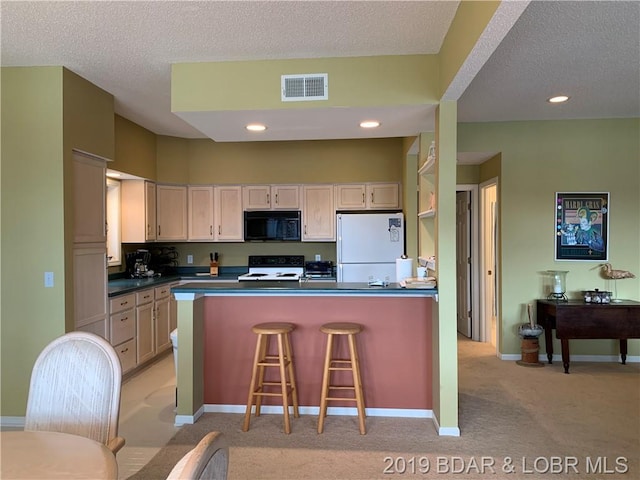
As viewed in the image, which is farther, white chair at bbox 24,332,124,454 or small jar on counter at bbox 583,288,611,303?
small jar on counter at bbox 583,288,611,303

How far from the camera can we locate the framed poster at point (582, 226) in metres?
4.48

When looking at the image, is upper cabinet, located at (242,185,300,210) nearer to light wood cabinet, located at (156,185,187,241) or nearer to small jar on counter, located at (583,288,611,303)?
light wood cabinet, located at (156,185,187,241)

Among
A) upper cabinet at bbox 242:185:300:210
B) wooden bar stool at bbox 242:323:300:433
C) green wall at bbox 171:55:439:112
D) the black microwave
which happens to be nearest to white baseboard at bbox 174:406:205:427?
wooden bar stool at bbox 242:323:300:433

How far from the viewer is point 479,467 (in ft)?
8.03

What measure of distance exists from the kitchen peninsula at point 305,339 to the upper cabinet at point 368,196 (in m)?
2.31

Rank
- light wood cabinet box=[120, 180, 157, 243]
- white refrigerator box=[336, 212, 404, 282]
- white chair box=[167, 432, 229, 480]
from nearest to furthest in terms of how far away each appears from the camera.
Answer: white chair box=[167, 432, 229, 480], white refrigerator box=[336, 212, 404, 282], light wood cabinet box=[120, 180, 157, 243]

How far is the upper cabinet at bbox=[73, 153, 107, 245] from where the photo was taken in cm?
332

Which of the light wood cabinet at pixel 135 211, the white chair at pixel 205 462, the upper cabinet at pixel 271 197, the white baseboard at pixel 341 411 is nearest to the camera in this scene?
the white chair at pixel 205 462

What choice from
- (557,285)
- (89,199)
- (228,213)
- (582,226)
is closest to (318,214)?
(228,213)

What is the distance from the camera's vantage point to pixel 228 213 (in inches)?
217

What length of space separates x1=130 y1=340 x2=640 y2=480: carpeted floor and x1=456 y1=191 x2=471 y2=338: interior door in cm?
207

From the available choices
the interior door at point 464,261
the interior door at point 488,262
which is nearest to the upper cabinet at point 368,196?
the interior door at point 464,261

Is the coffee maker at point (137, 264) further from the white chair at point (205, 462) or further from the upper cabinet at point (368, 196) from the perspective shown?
the white chair at point (205, 462)

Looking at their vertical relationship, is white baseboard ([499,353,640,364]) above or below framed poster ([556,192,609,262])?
below
